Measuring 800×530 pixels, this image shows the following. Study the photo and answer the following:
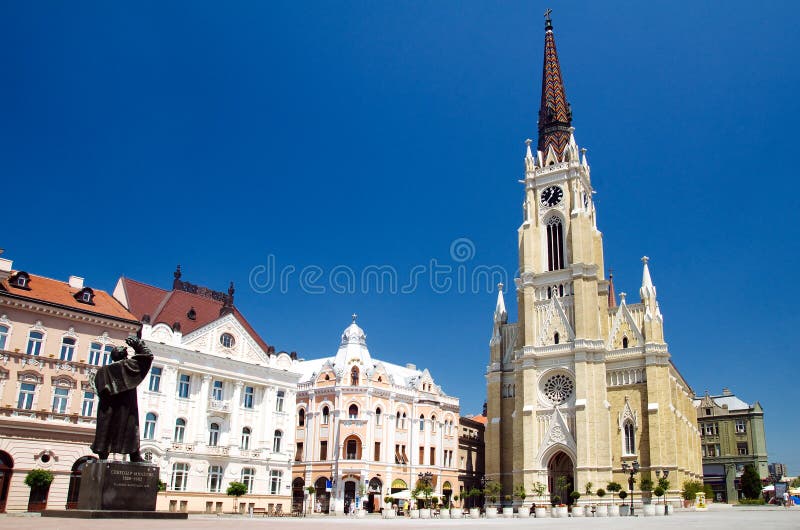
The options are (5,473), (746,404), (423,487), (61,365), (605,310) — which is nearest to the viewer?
(5,473)

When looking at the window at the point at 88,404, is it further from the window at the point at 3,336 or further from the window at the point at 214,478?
the window at the point at 214,478

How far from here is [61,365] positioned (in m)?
41.8

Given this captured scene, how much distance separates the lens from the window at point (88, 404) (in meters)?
42.6

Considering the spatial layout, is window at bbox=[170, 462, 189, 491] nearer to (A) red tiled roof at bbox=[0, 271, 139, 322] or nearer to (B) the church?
(A) red tiled roof at bbox=[0, 271, 139, 322]

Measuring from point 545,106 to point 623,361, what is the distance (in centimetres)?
3275

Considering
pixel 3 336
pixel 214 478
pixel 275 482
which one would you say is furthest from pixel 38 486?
pixel 275 482

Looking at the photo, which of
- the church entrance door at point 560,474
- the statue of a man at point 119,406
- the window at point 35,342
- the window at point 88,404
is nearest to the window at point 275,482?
the window at point 88,404

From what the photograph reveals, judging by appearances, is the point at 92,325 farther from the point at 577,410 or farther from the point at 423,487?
the point at 577,410

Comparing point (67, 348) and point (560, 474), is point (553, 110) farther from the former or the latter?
point (67, 348)

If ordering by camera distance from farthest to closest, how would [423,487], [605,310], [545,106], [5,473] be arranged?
[545,106] < [605,310] < [423,487] < [5,473]

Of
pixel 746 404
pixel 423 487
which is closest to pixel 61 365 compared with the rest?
pixel 423 487

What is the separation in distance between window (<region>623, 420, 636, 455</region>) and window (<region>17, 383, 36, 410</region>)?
49928mm

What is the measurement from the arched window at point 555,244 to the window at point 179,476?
1680 inches

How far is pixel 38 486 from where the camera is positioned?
3803cm
